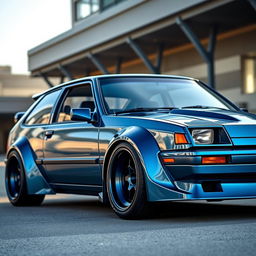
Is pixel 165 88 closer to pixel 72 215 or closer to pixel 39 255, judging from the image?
pixel 72 215

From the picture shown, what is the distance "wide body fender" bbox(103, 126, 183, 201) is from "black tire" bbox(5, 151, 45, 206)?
8.89ft

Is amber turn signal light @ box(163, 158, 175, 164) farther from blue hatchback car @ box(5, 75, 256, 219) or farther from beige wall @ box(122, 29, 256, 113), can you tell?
→ beige wall @ box(122, 29, 256, 113)

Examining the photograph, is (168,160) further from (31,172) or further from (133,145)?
(31,172)

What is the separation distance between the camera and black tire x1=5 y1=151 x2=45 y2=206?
9305 millimetres

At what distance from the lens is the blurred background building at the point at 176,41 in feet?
88.1

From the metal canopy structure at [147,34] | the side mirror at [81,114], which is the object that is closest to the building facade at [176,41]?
the metal canopy structure at [147,34]

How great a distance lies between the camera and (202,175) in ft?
21.7

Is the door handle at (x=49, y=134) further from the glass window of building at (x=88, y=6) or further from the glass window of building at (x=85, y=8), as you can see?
the glass window of building at (x=85, y=8)

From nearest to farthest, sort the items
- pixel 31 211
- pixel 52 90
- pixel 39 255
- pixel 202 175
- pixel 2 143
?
pixel 39 255 → pixel 202 175 → pixel 31 211 → pixel 52 90 → pixel 2 143

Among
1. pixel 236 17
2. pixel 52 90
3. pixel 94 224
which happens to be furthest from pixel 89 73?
pixel 94 224

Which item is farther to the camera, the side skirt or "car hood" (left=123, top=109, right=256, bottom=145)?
the side skirt

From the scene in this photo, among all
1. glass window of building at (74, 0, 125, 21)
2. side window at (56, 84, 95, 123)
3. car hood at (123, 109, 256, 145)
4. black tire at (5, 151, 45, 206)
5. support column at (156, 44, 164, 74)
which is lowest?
black tire at (5, 151, 45, 206)

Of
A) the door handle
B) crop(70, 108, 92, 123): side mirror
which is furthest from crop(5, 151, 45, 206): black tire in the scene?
crop(70, 108, 92, 123): side mirror

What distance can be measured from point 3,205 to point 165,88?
2.80 meters
